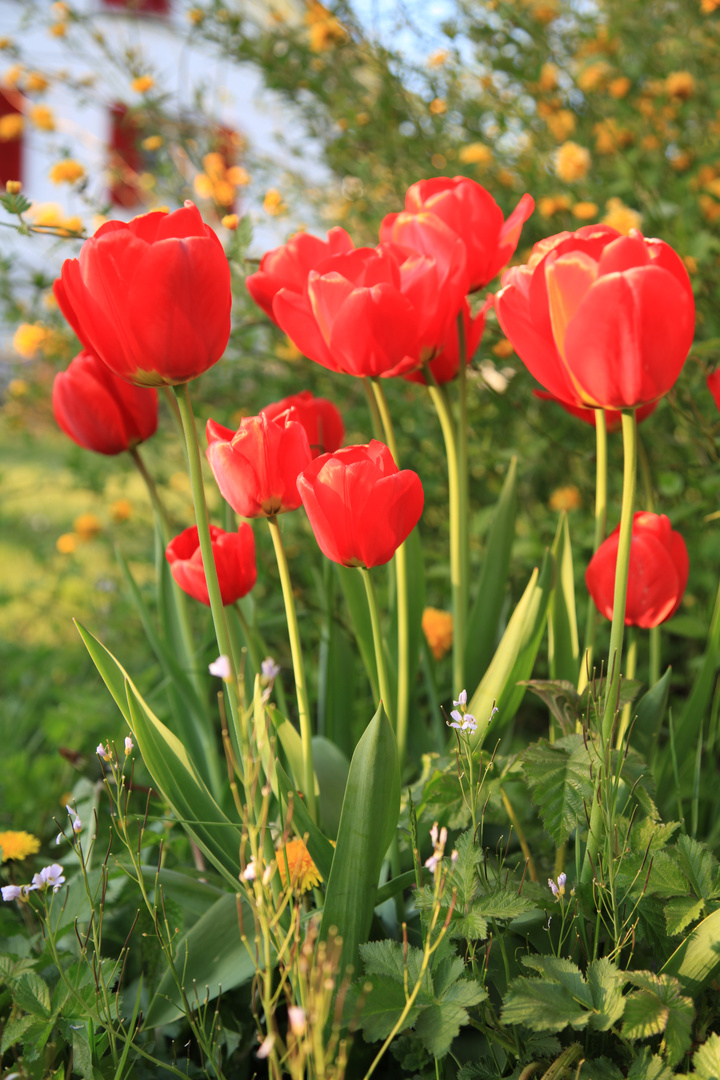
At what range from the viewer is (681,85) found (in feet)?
6.85

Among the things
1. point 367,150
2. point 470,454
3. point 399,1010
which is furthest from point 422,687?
point 367,150

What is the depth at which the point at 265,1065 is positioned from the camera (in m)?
0.92

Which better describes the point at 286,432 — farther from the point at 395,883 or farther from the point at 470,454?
the point at 470,454

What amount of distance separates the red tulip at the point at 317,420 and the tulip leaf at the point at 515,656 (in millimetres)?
299

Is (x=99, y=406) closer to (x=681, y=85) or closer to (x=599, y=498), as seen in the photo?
(x=599, y=498)

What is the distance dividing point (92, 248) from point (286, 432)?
22cm

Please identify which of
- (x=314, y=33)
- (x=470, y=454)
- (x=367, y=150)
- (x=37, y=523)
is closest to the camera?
(x=470, y=454)

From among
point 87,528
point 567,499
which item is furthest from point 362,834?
point 87,528

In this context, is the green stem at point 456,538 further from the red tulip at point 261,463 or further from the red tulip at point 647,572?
the red tulip at point 261,463

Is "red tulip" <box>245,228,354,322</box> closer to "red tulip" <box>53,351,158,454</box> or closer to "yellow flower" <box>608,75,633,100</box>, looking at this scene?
"red tulip" <box>53,351,158,454</box>

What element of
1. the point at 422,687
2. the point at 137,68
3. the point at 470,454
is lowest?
the point at 422,687

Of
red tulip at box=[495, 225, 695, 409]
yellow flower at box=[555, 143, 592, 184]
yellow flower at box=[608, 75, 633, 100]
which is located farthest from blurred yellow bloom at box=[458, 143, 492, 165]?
red tulip at box=[495, 225, 695, 409]

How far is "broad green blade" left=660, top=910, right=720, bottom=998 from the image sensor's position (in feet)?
2.27

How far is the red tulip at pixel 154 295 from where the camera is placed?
2.21ft
